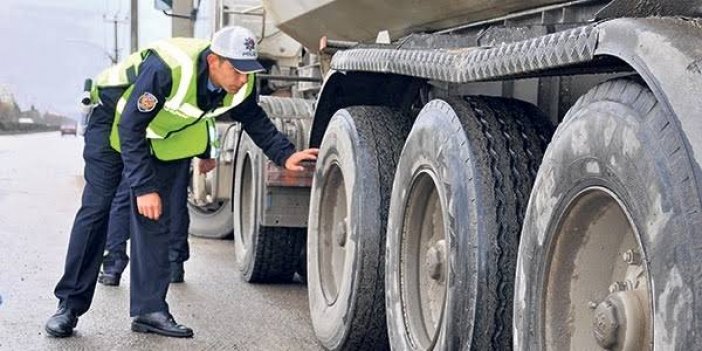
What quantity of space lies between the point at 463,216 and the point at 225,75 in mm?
2147

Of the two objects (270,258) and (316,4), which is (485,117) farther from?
(270,258)

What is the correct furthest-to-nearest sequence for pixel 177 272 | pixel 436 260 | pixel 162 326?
pixel 177 272 < pixel 162 326 < pixel 436 260

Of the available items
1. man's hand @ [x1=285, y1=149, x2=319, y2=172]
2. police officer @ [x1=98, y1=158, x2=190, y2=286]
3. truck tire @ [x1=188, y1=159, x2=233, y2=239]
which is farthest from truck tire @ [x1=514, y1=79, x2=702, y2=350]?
truck tire @ [x1=188, y1=159, x2=233, y2=239]

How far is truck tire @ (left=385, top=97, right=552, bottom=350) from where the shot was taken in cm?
307

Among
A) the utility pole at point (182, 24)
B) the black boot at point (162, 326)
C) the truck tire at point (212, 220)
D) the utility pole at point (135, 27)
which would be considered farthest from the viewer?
the utility pole at point (135, 27)

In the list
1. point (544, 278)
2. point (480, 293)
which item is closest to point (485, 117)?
point (480, 293)

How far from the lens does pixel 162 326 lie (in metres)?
5.14

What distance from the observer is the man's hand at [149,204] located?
4828 millimetres

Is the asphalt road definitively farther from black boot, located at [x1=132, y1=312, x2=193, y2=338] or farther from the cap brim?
the cap brim

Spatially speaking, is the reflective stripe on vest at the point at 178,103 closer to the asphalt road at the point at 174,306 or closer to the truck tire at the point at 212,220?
the asphalt road at the point at 174,306

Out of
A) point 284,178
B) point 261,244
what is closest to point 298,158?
point 284,178

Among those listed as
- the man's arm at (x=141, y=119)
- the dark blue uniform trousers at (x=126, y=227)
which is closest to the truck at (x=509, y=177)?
the man's arm at (x=141, y=119)

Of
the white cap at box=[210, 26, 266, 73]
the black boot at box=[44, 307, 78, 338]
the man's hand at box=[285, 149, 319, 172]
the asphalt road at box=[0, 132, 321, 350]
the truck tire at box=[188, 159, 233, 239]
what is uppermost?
the white cap at box=[210, 26, 266, 73]

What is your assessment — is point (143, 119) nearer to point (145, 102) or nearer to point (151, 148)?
point (145, 102)
